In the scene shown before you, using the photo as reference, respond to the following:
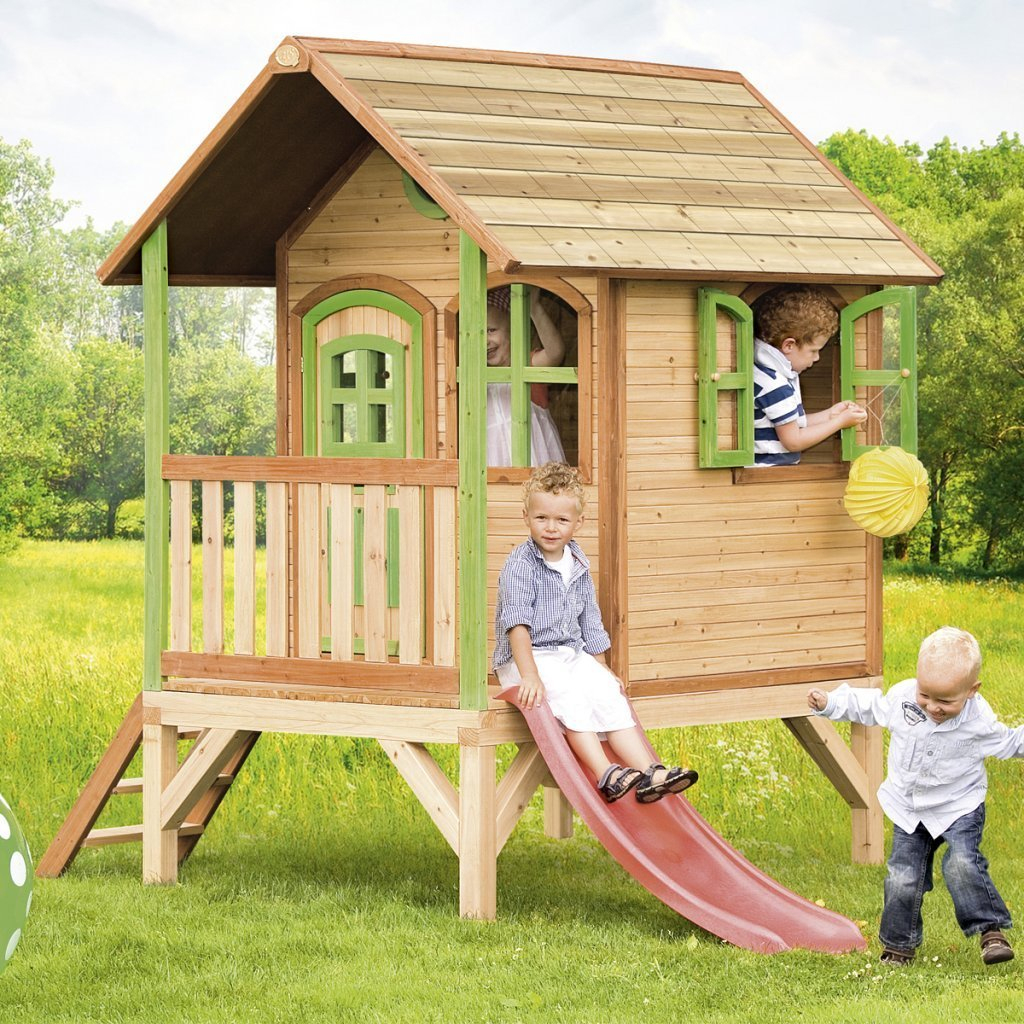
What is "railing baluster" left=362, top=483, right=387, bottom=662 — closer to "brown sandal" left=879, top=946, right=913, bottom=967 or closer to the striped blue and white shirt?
the striped blue and white shirt

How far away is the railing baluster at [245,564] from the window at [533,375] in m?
1.21

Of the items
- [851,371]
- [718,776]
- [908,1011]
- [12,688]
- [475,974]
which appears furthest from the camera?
[12,688]

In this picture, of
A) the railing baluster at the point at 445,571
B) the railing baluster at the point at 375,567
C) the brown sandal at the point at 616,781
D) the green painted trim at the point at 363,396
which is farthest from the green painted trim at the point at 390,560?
the brown sandal at the point at 616,781

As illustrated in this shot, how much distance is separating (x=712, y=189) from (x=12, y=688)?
29.7 feet

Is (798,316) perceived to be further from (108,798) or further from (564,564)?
(108,798)

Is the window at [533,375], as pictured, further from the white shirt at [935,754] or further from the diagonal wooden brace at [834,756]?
the white shirt at [935,754]

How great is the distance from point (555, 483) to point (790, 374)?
73.9 inches

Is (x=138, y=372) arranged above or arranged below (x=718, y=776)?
above

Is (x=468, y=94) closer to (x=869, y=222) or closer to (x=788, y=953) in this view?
(x=869, y=222)

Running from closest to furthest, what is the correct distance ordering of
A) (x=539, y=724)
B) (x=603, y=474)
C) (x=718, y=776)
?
1. (x=539, y=724)
2. (x=603, y=474)
3. (x=718, y=776)

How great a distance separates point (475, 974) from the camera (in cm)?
727

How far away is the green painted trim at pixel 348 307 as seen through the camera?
30.9ft

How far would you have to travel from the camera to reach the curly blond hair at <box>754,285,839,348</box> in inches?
369

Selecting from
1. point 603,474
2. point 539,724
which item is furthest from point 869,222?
point 539,724
